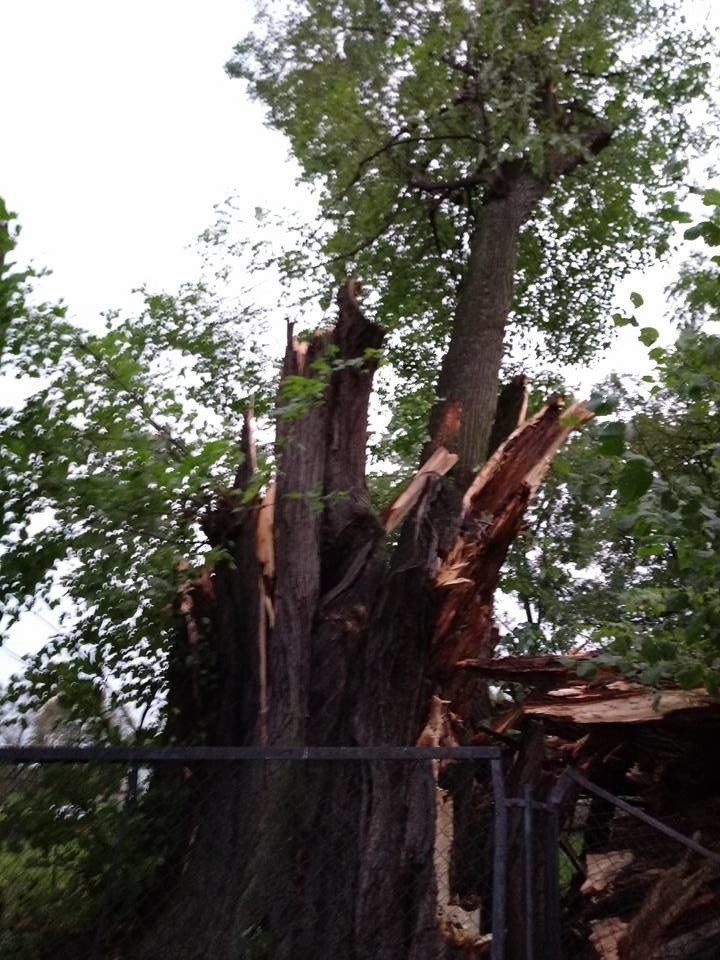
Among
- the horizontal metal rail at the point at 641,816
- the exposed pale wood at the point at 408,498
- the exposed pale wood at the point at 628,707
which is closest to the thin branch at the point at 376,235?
the exposed pale wood at the point at 408,498

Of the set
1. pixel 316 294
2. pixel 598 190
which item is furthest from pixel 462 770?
pixel 598 190

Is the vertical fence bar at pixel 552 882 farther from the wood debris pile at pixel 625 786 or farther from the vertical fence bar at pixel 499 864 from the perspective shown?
the vertical fence bar at pixel 499 864

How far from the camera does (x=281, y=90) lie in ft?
42.3

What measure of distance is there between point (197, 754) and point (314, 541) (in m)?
2.96

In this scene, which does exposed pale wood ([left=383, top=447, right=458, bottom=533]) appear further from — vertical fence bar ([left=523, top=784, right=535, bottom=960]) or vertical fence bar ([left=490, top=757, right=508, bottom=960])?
vertical fence bar ([left=490, top=757, right=508, bottom=960])

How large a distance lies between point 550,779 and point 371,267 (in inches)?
302

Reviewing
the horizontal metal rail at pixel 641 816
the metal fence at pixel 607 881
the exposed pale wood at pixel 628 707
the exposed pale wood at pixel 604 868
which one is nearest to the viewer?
the horizontal metal rail at pixel 641 816

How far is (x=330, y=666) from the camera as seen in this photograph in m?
6.92

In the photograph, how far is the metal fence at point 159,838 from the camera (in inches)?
177

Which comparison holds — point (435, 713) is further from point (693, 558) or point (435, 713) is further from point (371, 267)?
point (371, 267)

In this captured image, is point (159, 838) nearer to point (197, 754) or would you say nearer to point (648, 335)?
point (197, 754)

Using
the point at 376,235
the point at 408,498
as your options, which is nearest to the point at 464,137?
the point at 376,235

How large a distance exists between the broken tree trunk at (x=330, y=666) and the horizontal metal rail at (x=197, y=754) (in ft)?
3.39

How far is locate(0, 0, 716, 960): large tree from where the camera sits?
→ 5.95 metres
